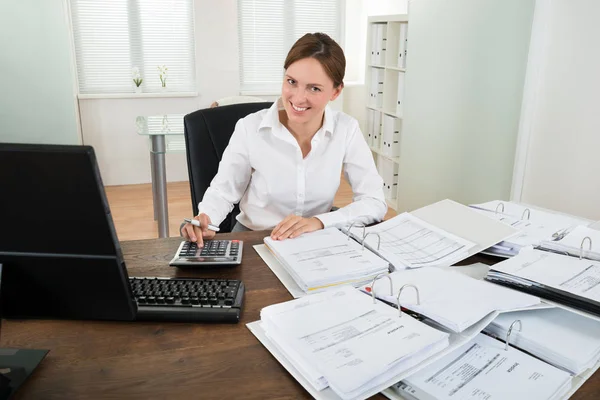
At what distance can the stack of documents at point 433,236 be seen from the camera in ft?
3.78

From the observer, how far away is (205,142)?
1.73m

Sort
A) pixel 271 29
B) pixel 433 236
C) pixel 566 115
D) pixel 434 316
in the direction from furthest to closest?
pixel 271 29 → pixel 566 115 → pixel 433 236 → pixel 434 316

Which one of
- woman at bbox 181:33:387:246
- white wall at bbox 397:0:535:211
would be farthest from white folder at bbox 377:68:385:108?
woman at bbox 181:33:387:246

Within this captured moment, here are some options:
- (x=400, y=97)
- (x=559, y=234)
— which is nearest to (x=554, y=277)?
(x=559, y=234)

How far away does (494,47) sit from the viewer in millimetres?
2557

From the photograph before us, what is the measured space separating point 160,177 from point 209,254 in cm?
186

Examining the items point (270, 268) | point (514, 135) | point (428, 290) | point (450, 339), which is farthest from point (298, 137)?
point (514, 135)

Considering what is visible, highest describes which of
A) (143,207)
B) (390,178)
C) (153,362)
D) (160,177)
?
(153,362)

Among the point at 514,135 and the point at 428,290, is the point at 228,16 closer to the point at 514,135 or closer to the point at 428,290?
the point at 514,135

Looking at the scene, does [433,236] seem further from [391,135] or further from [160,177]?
[391,135]

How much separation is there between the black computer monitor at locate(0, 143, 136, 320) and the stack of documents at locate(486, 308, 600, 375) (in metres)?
0.64

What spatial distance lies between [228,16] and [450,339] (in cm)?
416

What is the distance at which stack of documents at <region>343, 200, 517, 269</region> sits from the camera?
115 cm

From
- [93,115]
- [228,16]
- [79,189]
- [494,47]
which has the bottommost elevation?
[93,115]
